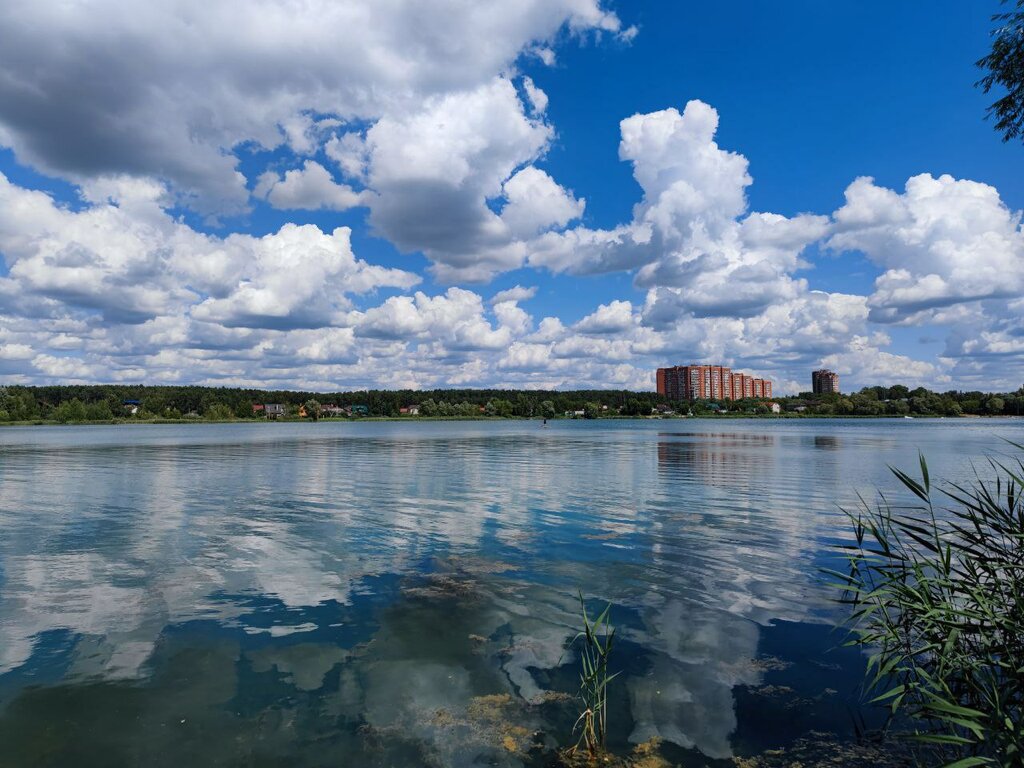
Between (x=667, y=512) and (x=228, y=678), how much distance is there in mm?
22617

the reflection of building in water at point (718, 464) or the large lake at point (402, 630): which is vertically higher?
the large lake at point (402, 630)

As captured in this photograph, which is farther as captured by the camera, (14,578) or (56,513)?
(56,513)

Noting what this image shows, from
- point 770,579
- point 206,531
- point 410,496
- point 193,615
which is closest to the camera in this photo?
point 193,615

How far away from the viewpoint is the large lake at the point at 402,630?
9375 mm

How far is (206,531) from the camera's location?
997 inches

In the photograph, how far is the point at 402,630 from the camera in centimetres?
1378

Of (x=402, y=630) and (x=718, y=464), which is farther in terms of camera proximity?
(x=718, y=464)

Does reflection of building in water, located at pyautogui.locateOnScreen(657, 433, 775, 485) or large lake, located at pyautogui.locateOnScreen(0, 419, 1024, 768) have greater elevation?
large lake, located at pyautogui.locateOnScreen(0, 419, 1024, 768)

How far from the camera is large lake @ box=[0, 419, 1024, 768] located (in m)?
9.38

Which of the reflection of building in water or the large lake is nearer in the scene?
the large lake

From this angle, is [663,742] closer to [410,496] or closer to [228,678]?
[228,678]

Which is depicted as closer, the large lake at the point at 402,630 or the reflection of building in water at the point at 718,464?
the large lake at the point at 402,630

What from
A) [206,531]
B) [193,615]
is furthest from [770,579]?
[206,531]

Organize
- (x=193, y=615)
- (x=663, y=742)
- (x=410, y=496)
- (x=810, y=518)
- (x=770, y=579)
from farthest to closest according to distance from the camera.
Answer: (x=410, y=496), (x=810, y=518), (x=770, y=579), (x=193, y=615), (x=663, y=742)
